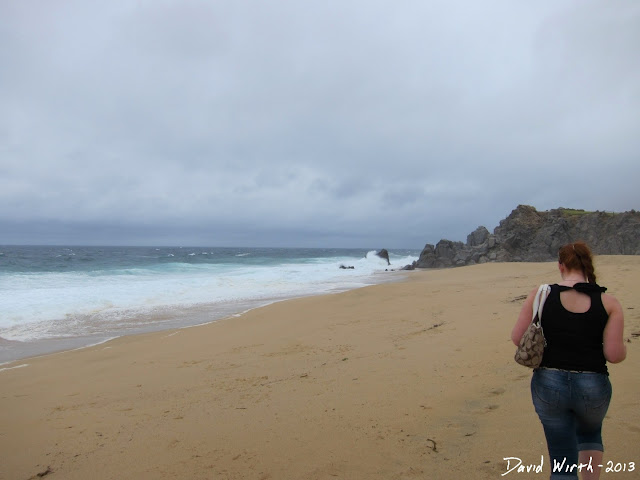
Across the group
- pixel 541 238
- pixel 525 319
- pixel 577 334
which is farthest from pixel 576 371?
pixel 541 238

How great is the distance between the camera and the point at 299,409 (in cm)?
442

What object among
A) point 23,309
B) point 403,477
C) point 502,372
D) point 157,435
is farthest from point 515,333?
point 23,309

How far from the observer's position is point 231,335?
9227 mm

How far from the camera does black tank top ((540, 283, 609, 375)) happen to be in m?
2.32

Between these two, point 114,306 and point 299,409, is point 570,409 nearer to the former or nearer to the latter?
point 299,409

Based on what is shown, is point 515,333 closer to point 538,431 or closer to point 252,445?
point 538,431

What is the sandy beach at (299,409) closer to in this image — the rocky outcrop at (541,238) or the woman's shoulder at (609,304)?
the woman's shoulder at (609,304)

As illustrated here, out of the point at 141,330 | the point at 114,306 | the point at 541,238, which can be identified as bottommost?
the point at 141,330

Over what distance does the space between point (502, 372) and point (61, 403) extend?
5.54m

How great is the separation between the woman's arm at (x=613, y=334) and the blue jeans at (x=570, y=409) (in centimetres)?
14

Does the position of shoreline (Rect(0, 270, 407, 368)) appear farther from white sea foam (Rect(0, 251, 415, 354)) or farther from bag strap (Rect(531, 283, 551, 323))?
bag strap (Rect(531, 283, 551, 323))

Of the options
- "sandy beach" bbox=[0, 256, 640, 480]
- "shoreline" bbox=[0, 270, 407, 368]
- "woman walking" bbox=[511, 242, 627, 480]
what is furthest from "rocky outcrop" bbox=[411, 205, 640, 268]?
"woman walking" bbox=[511, 242, 627, 480]

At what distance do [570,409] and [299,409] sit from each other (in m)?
2.76

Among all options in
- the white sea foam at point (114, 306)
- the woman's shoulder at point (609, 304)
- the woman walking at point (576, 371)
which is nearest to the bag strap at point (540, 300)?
the woman walking at point (576, 371)
